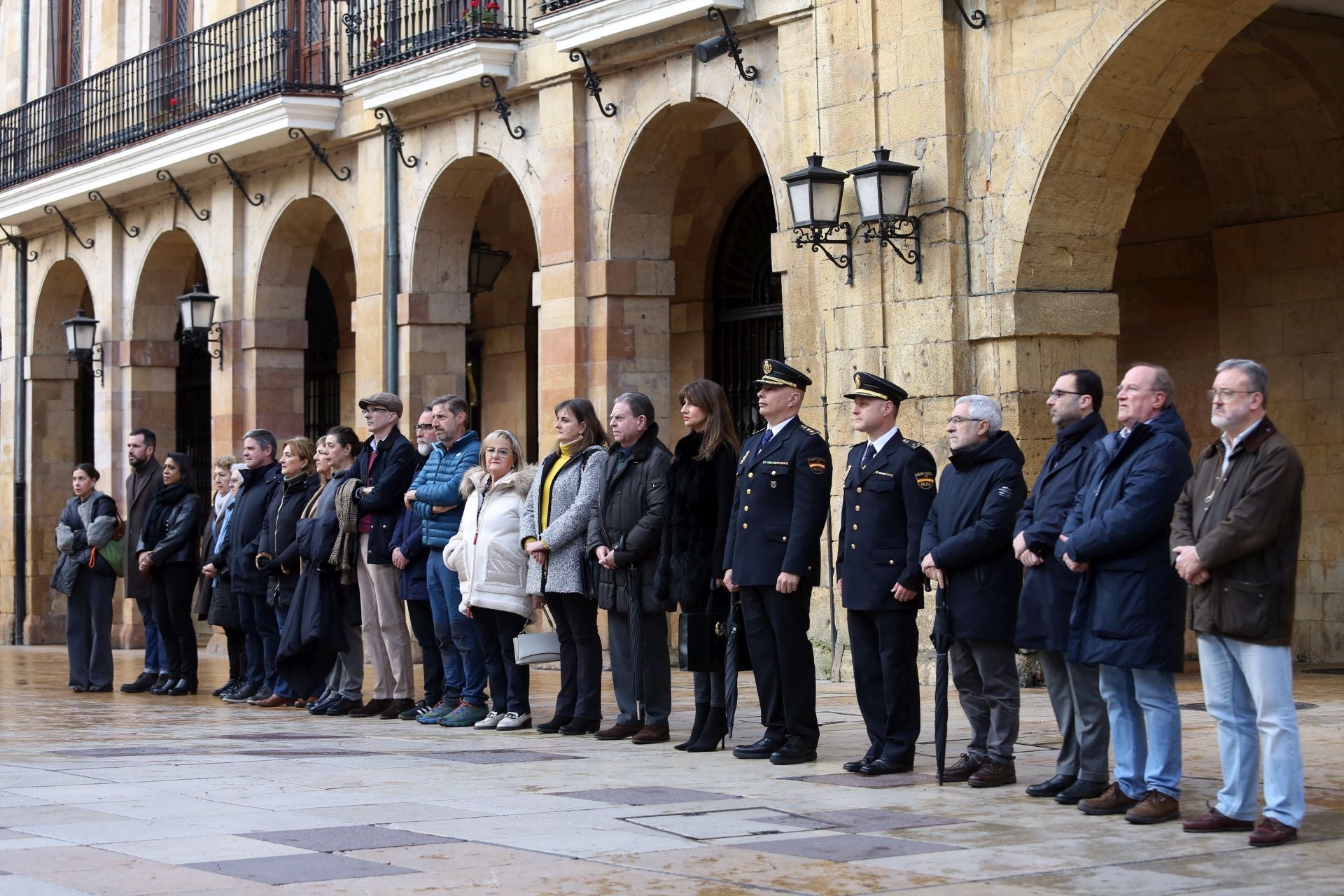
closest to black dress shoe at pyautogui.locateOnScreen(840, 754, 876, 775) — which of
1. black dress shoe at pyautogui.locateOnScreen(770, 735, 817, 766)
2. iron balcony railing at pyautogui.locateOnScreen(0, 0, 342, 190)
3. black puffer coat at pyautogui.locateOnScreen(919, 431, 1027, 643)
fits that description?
black dress shoe at pyautogui.locateOnScreen(770, 735, 817, 766)

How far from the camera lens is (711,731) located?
9.09 metres

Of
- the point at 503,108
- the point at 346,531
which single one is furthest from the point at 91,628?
the point at 503,108

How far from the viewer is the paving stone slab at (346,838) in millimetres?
6328

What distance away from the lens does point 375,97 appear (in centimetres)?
1711

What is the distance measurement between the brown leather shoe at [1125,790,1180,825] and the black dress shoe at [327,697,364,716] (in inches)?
234

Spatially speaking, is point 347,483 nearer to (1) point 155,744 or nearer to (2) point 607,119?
(1) point 155,744

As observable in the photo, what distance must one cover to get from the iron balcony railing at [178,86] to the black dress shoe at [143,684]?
20.4 feet

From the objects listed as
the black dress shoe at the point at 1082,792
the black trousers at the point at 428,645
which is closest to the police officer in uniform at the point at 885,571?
the black dress shoe at the point at 1082,792

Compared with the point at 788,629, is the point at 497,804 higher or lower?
lower

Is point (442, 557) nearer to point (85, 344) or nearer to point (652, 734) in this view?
point (652, 734)

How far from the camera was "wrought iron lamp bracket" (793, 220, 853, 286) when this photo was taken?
41.0 ft

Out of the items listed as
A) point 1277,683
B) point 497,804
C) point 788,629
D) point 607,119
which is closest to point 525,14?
point 607,119

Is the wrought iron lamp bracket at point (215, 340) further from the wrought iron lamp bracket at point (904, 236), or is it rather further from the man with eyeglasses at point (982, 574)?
the man with eyeglasses at point (982, 574)

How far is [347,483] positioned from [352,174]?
24.4 feet
